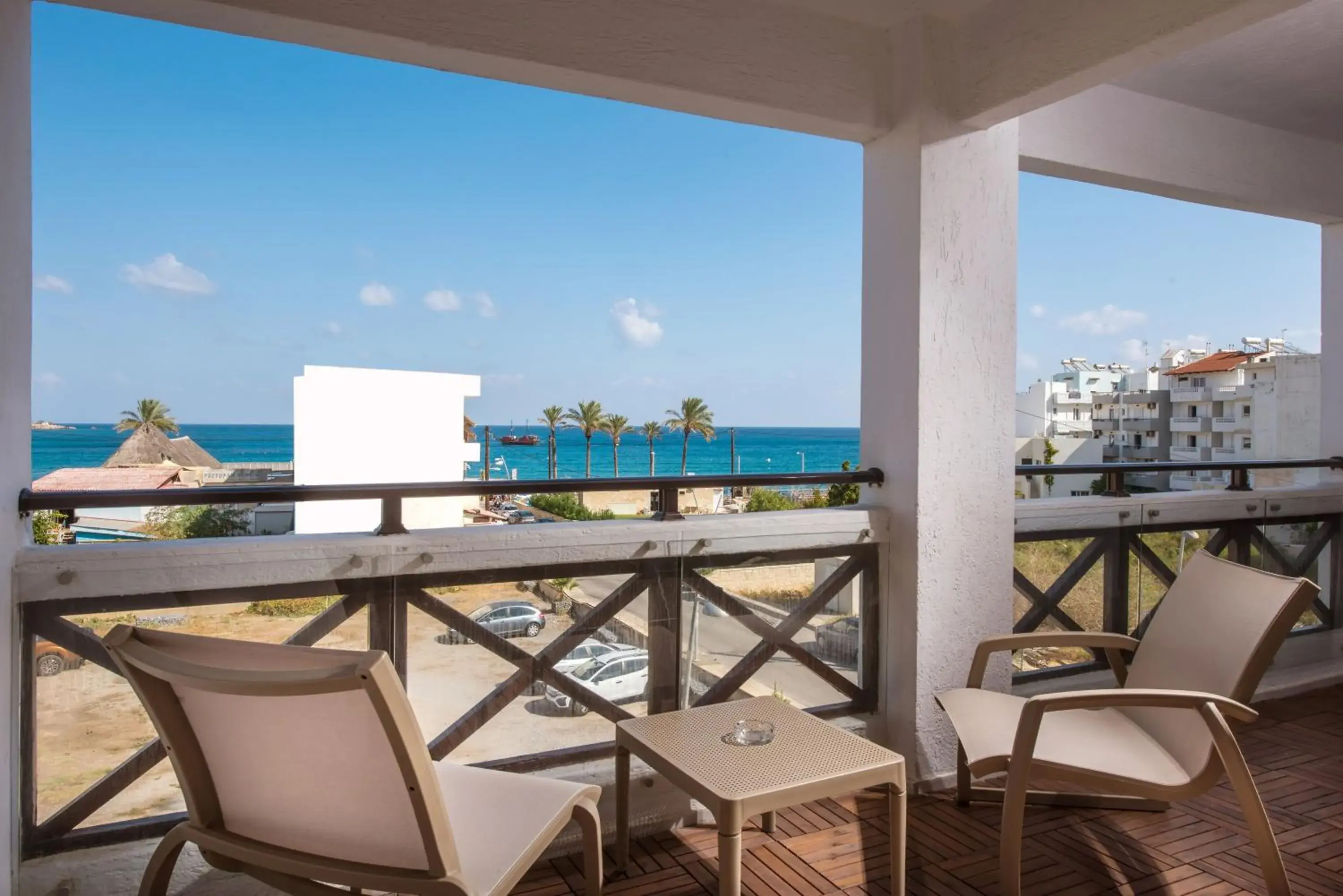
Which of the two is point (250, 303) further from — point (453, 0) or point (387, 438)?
point (453, 0)

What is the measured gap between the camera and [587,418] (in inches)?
1633

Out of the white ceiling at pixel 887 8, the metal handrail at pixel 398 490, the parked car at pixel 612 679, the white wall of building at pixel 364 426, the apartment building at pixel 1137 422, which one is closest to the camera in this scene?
the metal handrail at pixel 398 490

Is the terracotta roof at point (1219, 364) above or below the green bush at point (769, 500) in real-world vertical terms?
above

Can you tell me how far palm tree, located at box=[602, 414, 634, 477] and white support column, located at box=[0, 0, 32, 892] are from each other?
40087 millimetres

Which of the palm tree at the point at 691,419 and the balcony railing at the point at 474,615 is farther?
the palm tree at the point at 691,419

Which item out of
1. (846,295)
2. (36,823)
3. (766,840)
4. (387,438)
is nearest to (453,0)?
(36,823)

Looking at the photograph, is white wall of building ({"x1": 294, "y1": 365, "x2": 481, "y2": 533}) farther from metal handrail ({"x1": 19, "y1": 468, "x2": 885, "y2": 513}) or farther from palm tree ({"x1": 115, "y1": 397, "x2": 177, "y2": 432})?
metal handrail ({"x1": 19, "y1": 468, "x2": 885, "y2": 513})

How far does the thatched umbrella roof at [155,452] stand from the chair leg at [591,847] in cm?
3758

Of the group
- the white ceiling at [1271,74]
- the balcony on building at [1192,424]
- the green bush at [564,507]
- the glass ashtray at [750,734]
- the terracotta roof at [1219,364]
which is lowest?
the green bush at [564,507]

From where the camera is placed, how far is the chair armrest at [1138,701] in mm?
1992

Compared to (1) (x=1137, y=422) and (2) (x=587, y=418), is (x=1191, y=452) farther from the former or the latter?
(2) (x=587, y=418)

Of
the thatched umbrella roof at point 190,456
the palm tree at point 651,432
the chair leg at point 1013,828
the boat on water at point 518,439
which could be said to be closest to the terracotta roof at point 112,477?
the thatched umbrella roof at point 190,456

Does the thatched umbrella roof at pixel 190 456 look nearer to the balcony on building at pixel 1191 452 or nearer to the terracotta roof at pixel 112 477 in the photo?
the terracotta roof at pixel 112 477

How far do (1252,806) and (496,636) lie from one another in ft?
6.26
